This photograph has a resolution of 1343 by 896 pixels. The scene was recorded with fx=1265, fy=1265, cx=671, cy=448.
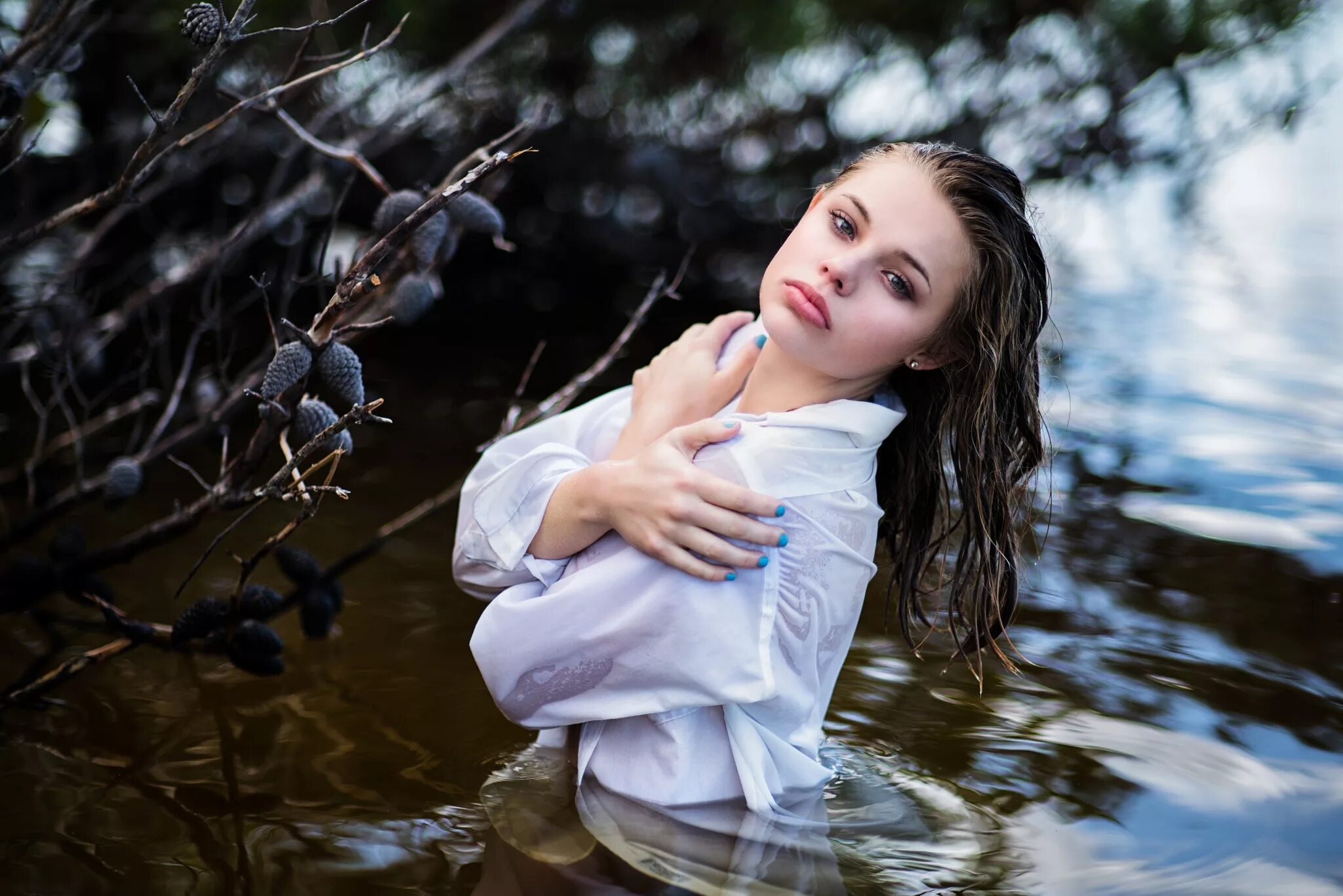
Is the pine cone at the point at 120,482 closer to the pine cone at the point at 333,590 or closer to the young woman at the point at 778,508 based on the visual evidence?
the pine cone at the point at 333,590

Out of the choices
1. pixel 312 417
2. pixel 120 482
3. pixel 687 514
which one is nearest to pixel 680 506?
pixel 687 514

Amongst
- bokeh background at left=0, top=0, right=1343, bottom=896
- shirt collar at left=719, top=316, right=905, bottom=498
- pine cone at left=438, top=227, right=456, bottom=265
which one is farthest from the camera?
pine cone at left=438, top=227, right=456, bottom=265

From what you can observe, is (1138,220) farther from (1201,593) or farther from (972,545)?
(972,545)

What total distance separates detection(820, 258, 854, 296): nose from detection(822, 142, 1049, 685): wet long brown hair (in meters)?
0.10

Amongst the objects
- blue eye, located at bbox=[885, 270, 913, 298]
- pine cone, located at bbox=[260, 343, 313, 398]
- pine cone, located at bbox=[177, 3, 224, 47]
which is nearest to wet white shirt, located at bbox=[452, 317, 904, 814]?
blue eye, located at bbox=[885, 270, 913, 298]

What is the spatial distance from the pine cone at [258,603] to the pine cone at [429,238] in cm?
38

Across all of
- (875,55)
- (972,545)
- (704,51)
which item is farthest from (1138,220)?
(972,545)

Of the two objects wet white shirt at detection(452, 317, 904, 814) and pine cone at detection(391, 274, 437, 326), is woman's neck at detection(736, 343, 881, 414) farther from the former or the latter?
pine cone at detection(391, 274, 437, 326)

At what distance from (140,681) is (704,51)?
8.47 feet

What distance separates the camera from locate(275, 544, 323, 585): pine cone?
135 centimetres

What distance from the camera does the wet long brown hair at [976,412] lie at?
1.13 metres

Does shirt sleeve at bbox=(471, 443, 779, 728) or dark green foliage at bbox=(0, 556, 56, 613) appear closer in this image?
shirt sleeve at bbox=(471, 443, 779, 728)

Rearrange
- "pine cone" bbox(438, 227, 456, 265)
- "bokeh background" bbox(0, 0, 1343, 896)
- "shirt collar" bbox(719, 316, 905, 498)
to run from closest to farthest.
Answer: "shirt collar" bbox(719, 316, 905, 498)
"bokeh background" bbox(0, 0, 1343, 896)
"pine cone" bbox(438, 227, 456, 265)

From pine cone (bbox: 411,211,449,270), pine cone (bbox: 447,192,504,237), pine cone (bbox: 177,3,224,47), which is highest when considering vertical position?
pine cone (bbox: 177,3,224,47)
